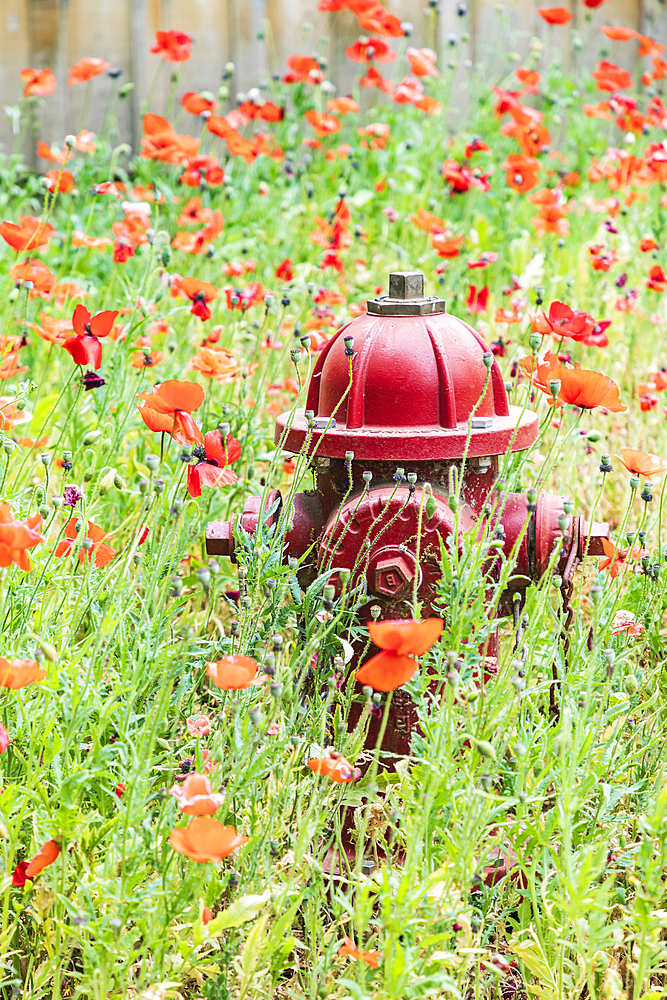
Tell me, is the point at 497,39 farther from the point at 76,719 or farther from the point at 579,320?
the point at 76,719

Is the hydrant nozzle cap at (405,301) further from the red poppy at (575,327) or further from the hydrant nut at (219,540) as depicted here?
the hydrant nut at (219,540)

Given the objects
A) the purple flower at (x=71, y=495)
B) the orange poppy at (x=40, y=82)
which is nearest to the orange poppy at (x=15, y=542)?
the purple flower at (x=71, y=495)

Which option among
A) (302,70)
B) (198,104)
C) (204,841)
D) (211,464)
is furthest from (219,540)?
(302,70)

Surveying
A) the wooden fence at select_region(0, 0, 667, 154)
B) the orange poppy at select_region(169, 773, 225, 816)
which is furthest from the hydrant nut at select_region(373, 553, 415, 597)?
the wooden fence at select_region(0, 0, 667, 154)

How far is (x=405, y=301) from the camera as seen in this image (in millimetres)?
1810

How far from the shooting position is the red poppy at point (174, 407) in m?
1.49

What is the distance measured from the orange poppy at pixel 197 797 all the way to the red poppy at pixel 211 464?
0.52 metres

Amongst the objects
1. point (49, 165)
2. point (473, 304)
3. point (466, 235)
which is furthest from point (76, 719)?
point (49, 165)

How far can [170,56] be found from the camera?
3508 millimetres

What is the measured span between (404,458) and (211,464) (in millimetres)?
310

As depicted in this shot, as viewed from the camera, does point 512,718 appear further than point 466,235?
No

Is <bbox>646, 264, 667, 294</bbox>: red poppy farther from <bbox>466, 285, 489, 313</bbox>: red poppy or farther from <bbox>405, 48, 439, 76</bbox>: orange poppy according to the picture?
<bbox>405, 48, 439, 76</bbox>: orange poppy

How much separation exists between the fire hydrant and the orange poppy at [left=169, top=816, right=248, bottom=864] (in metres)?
0.57

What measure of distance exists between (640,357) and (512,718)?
2.28m
